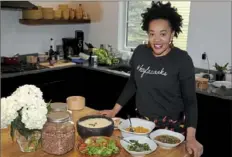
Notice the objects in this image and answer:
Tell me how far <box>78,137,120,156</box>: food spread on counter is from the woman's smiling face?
2.18 ft

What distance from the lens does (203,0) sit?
9.95 ft

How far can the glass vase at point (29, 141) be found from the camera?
1.29 m

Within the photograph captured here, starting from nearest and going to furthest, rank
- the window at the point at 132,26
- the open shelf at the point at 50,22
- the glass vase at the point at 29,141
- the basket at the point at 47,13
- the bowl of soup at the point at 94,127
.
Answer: the glass vase at the point at 29,141, the bowl of soup at the point at 94,127, the open shelf at the point at 50,22, the basket at the point at 47,13, the window at the point at 132,26

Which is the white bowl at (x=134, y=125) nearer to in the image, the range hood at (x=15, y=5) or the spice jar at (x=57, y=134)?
the spice jar at (x=57, y=134)

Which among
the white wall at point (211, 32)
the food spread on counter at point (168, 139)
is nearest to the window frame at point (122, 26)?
the white wall at point (211, 32)

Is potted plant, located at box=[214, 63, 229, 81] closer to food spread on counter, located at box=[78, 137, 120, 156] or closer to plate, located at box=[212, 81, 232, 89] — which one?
plate, located at box=[212, 81, 232, 89]

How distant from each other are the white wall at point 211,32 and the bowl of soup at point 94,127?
1.93 metres

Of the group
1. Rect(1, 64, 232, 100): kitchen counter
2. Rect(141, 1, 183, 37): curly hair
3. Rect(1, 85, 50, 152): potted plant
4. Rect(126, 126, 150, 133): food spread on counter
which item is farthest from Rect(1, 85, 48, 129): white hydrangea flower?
Rect(1, 64, 232, 100): kitchen counter

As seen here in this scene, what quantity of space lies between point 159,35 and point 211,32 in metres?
1.59

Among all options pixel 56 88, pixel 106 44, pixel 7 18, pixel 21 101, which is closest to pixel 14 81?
pixel 56 88

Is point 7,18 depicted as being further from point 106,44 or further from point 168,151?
point 168,151

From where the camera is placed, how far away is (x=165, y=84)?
171 centimetres

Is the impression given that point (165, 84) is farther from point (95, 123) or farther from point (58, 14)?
point (58, 14)

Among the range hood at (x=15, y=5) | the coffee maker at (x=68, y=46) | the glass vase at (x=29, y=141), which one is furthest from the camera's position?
the coffee maker at (x=68, y=46)
